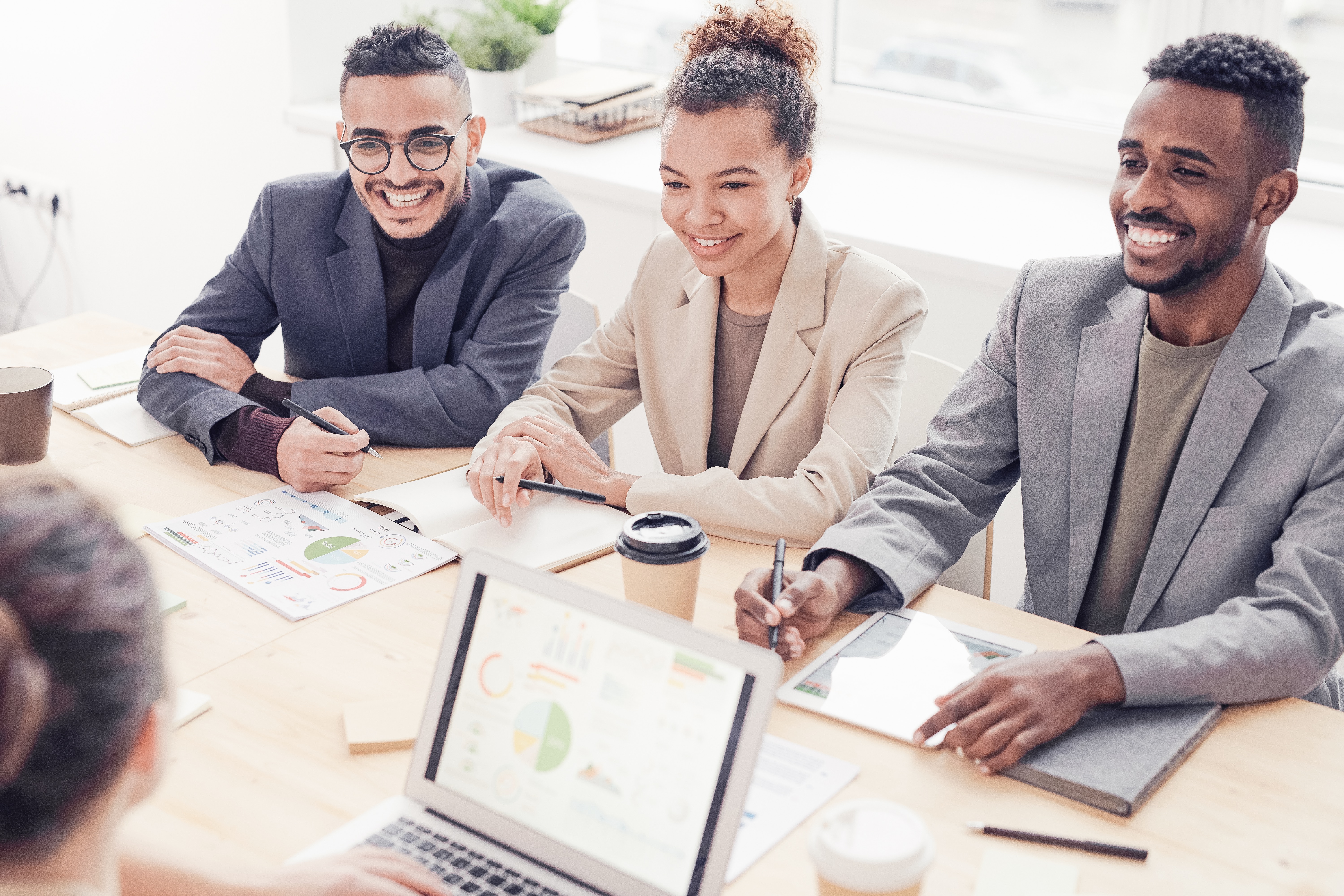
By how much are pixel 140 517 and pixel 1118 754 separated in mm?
1228

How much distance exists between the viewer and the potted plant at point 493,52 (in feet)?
10.6

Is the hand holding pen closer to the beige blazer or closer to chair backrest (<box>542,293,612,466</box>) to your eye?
the beige blazer

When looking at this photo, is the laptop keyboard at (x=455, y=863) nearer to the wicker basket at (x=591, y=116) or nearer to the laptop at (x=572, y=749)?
the laptop at (x=572, y=749)

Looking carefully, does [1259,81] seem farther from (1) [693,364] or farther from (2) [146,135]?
(2) [146,135]

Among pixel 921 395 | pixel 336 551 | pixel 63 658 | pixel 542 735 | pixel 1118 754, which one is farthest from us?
pixel 921 395

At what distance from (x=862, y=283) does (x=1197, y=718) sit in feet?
2.57

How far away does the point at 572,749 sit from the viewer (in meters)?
0.93

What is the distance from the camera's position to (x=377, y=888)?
0.88m

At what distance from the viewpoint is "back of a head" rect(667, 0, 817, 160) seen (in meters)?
1.68

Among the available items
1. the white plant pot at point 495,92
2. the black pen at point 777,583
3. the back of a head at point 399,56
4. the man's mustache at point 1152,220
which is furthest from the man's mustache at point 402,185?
the white plant pot at point 495,92

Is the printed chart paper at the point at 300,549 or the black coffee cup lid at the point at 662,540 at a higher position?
the black coffee cup lid at the point at 662,540

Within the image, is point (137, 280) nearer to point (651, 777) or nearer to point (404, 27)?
point (404, 27)

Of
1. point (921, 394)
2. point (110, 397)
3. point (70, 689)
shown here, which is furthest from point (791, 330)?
point (70, 689)

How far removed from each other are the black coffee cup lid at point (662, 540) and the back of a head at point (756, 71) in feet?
2.16
